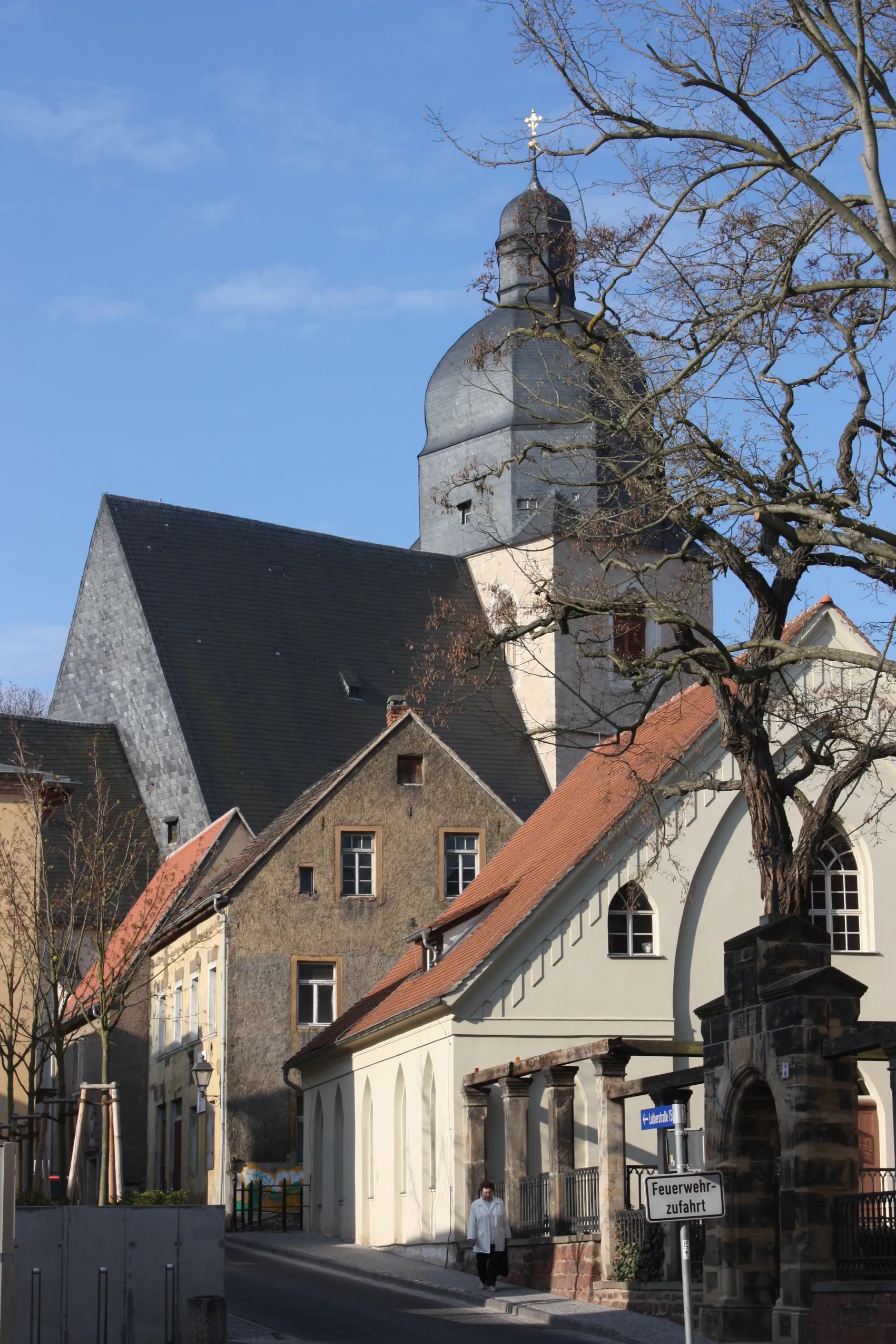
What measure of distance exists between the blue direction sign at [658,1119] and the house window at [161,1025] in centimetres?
2454

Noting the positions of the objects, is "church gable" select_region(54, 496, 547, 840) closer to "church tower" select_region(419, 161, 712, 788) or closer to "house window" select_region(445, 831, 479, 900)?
"church tower" select_region(419, 161, 712, 788)

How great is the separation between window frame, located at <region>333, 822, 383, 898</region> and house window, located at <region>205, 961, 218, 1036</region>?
1.67 m

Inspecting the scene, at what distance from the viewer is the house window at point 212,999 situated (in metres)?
34.1

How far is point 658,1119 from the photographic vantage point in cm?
1464

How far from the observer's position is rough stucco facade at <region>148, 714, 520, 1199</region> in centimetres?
3347

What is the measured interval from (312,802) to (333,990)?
3216 millimetres

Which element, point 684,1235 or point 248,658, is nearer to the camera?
point 684,1235

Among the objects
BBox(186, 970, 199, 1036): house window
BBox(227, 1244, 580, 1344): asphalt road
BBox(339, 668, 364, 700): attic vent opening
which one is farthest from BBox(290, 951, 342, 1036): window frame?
BBox(339, 668, 364, 700): attic vent opening

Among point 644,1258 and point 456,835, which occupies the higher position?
point 456,835

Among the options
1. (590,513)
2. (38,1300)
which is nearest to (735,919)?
(590,513)

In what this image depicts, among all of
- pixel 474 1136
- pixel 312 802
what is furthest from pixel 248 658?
pixel 474 1136

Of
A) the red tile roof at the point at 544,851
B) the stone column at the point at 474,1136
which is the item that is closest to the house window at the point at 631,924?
the red tile roof at the point at 544,851

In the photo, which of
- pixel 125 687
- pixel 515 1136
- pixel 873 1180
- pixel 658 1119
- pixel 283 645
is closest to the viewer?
pixel 658 1119

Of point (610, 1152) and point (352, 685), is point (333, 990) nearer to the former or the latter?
point (352, 685)
